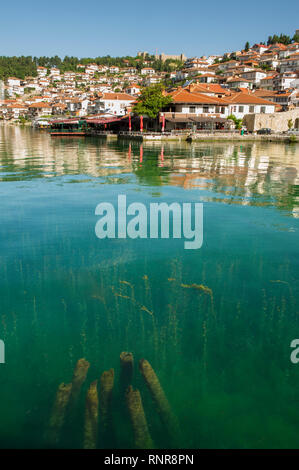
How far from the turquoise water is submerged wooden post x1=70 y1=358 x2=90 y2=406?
9 cm

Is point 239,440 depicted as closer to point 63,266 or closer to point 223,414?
point 223,414

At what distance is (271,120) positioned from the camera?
213 ft

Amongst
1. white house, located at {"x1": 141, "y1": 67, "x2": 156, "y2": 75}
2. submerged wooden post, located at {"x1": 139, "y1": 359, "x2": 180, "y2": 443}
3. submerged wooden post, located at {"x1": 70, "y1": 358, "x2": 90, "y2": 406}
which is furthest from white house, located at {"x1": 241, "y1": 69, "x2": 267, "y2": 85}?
submerged wooden post, located at {"x1": 70, "y1": 358, "x2": 90, "y2": 406}

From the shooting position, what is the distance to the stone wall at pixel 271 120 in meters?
63.7

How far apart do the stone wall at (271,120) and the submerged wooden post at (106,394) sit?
66090 millimetres

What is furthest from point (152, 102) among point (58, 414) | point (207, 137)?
point (58, 414)

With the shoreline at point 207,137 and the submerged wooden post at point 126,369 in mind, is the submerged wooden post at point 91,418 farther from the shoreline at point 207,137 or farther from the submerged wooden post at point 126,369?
the shoreline at point 207,137

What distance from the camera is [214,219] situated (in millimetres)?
11125

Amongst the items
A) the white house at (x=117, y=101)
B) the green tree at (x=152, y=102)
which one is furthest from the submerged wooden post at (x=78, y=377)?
the white house at (x=117, y=101)

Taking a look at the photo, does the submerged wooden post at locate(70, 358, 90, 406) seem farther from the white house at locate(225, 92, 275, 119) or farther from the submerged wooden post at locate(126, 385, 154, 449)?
the white house at locate(225, 92, 275, 119)

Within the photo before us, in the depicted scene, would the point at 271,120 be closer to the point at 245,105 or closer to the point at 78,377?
the point at 245,105

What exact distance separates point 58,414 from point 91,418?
0.38m

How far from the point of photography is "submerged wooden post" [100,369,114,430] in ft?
12.2
